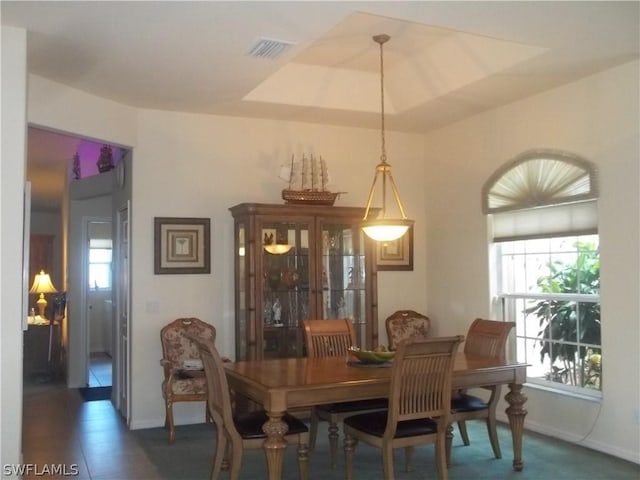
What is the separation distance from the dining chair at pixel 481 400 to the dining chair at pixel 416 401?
0.48 metres

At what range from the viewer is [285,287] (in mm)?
5461

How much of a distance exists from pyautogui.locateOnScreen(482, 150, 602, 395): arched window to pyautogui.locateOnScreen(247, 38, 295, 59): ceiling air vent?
2.34 metres

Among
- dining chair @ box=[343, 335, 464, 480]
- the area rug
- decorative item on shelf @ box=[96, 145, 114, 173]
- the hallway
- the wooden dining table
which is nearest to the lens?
the wooden dining table

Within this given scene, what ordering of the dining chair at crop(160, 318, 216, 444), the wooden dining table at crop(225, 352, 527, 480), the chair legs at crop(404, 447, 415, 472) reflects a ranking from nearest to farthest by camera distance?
the wooden dining table at crop(225, 352, 527, 480)
the chair legs at crop(404, 447, 415, 472)
the dining chair at crop(160, 318, 216, 444)

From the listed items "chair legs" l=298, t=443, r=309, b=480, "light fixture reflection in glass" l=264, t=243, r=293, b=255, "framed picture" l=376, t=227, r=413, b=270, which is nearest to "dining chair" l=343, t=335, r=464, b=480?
"chair legs" l=298, t=443, r=309, b=480

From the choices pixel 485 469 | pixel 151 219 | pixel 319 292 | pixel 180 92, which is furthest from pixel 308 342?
pixel 180 92

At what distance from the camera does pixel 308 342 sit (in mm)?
4520

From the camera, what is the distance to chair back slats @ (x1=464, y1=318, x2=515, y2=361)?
4.33m

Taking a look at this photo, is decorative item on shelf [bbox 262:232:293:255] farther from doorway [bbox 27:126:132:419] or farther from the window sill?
the window sill

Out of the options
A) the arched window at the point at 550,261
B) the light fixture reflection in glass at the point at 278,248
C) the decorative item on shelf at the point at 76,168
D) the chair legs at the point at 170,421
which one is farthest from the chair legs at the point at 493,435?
the decorative item on shelf at the point at 76,168

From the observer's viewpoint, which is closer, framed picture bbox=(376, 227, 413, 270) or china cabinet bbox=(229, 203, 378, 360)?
china cabinet bbox=(229, 203, 378, 360)

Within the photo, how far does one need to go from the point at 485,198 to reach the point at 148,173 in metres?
3.02

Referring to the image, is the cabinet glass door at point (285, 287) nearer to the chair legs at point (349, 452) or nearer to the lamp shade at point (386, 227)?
the lamp shade at point (386, 227)

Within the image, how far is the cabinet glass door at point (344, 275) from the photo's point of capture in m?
5.63
